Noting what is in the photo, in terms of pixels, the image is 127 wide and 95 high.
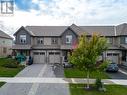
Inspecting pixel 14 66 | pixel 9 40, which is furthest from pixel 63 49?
pixel 9 40

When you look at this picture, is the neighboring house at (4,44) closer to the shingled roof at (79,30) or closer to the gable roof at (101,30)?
the shingled roof at (79,30)

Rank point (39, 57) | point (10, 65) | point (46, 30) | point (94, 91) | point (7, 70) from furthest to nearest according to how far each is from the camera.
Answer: point (46, 30)
point (39, 57)
point (10, 65)
point (7, 70)
point (94, 91)

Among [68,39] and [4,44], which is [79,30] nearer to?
[68,39]

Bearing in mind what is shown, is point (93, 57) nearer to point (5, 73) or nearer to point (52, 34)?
point (5, 73)

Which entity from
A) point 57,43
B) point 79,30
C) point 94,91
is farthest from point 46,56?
point 94,91

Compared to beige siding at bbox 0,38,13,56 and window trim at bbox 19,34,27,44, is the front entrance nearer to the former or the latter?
window trim at bbox 19,34,27,44

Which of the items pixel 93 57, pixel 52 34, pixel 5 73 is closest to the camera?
pixel 93 57

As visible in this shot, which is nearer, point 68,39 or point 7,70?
point 7,70
